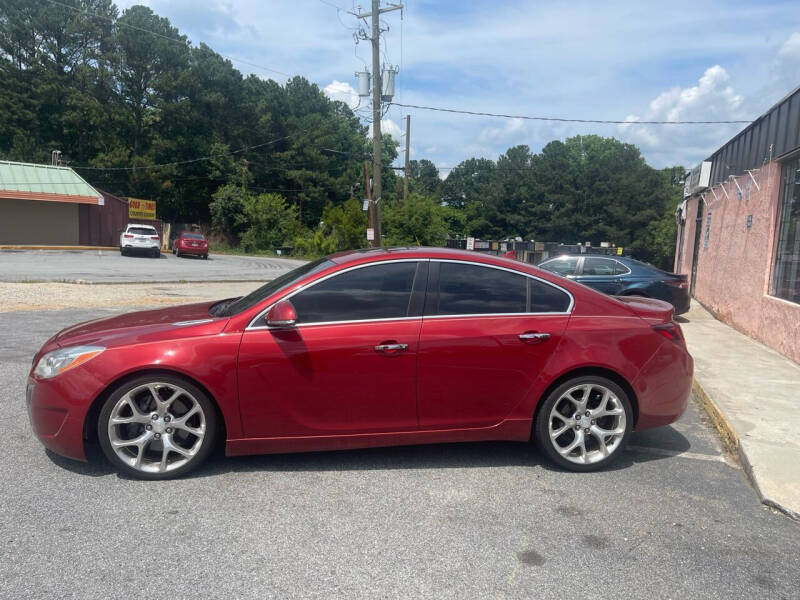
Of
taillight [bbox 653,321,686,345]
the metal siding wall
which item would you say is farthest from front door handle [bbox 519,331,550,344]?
the metal siding wall

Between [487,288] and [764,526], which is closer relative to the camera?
[764,526]

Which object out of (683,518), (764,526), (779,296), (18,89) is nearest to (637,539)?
(683,518)

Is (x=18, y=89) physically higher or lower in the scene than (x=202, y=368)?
higher

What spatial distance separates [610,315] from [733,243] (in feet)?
31.3

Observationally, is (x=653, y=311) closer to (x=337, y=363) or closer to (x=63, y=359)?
(x=337, y=363)

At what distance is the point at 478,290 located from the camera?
4.48 metres

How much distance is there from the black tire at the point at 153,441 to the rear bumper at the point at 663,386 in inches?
117

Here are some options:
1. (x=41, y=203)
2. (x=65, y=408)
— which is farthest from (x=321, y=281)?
(x=41, y=203)

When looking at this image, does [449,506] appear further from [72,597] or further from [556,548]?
[72,597]

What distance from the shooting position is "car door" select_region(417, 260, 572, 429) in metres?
4.28

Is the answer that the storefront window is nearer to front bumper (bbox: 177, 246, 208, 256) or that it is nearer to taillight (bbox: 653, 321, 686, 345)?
taillight (bbox: 653, 321, 686, 345)

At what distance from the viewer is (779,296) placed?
9508 mm

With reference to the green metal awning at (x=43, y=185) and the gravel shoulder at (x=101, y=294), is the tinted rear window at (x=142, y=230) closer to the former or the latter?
the green metal awning at (x=43, y=185)

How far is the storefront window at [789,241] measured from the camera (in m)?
8.92
